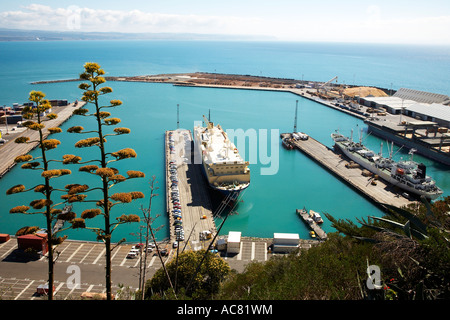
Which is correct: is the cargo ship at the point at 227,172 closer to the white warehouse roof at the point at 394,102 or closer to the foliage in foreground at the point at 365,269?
the foliage in foreground at the point at 365,269

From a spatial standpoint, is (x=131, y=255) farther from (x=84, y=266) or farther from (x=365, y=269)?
(x=365, y=269)

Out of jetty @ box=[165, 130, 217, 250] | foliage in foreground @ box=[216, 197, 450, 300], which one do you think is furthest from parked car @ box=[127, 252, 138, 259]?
foliage in foreground @ box=[216, 197, 450, 300]

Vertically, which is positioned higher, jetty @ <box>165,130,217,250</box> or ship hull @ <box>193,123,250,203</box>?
ship hull @ <box>193,123,250,203</box>

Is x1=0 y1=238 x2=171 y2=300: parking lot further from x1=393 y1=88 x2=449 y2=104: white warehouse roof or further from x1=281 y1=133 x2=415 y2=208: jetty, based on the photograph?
x1=393 y1=88 x2=449 y2=104: white warehouse roof

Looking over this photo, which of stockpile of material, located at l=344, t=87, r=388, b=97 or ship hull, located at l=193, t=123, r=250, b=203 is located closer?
ship hull, located at l=193, t=123, r=250, b=203

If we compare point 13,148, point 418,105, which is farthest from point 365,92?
point 13,148

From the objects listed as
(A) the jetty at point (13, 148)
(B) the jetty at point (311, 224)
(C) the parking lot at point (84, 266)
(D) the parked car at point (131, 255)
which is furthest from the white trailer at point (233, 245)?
(A) the jetty at point (13, 148)

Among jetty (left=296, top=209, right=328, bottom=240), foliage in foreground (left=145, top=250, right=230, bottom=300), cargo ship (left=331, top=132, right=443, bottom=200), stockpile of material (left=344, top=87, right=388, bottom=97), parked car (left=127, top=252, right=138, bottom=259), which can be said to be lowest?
jetty (left=296, top=209, right=328, bottom=240)
